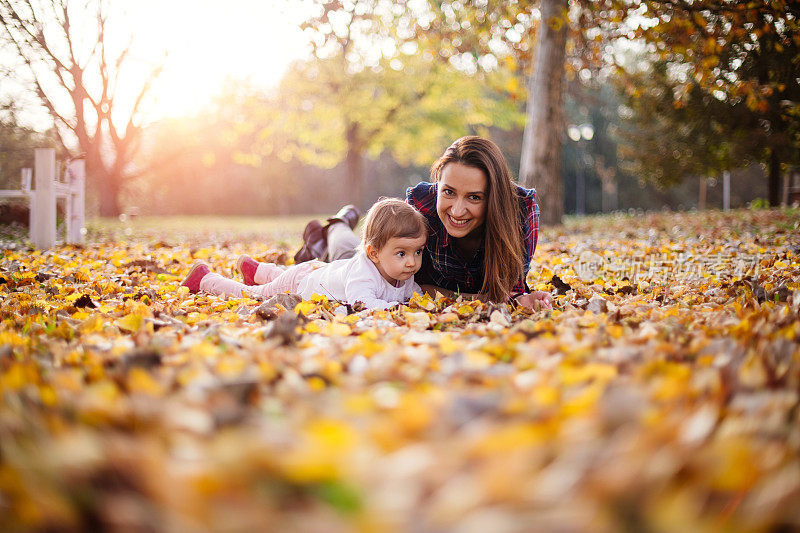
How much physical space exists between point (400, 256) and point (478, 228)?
51cm

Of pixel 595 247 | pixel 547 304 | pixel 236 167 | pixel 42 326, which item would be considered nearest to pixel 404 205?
pixel 547 304

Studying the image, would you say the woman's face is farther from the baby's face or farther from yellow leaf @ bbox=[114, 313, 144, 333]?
yellow leaf @ bbox=[114, 313, 144, 333]

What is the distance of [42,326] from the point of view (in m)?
2.22

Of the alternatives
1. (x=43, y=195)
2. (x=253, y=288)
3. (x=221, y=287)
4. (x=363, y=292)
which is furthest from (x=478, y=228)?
(x=43, y=195)

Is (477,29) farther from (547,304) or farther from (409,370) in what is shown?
(409,370)

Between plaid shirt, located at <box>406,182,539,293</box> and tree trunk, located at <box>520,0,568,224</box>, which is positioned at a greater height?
tree trunk, located at <box>520,0,568,224</box>

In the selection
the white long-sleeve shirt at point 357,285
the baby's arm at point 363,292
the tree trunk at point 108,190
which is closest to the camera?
the baby's arm at point 363,292

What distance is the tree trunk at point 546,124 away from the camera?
8477 mm

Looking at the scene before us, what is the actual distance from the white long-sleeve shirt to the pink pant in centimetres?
11

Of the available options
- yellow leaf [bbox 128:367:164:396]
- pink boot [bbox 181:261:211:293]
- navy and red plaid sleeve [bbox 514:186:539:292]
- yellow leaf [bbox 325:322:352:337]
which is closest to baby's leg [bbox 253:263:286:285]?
pink boot [bbox 181:261:211:293]

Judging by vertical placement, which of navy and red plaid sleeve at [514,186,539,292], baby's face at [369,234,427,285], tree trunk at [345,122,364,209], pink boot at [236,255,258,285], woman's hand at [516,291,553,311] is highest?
tree trunk at [345,122,364,209]

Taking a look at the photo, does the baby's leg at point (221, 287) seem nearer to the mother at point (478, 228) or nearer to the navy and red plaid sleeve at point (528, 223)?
the mother at point (478, 228)

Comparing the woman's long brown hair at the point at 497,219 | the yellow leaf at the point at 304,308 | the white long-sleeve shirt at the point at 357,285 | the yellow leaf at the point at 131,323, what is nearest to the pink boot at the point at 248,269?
the white long-sleeve shirt at the point at 357,285

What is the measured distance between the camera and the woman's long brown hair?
309 centimetres
